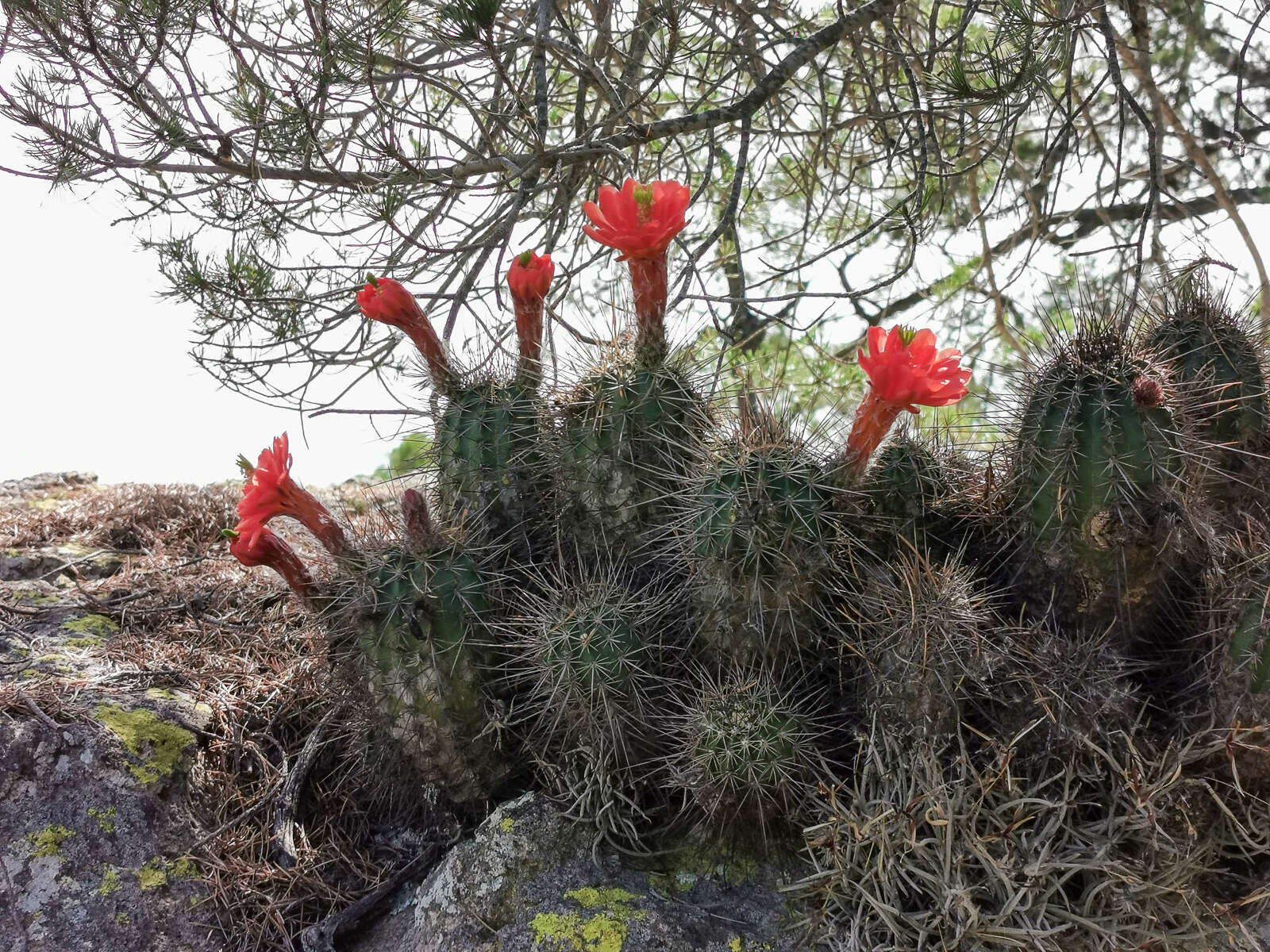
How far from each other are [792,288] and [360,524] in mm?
3057

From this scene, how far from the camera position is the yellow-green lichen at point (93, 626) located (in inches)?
105

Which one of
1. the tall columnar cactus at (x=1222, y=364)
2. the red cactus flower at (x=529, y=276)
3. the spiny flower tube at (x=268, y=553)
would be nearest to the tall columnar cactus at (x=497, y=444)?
the red cactus flower at (x=529, y=276)

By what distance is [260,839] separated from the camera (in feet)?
6.74

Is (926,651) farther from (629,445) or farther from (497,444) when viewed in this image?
(497,444)

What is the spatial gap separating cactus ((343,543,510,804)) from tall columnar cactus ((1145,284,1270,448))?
5.26 feet

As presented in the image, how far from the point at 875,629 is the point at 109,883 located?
5.42ft

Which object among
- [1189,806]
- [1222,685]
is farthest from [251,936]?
[1222,685]

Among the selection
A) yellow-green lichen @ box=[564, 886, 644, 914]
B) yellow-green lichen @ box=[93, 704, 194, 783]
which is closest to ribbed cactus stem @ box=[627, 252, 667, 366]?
yellow-green lichen @ box=[564, 886, 644, 914]

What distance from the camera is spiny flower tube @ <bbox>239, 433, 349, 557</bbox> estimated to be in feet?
6.36

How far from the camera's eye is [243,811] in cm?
211

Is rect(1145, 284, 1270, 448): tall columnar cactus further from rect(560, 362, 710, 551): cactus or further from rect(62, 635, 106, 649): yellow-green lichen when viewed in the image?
rect(62, 635, 106, 649): yellow-green lichen

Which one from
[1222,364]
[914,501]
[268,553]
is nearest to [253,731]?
[268,553]

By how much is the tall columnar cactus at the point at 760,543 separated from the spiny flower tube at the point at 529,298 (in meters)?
0.65

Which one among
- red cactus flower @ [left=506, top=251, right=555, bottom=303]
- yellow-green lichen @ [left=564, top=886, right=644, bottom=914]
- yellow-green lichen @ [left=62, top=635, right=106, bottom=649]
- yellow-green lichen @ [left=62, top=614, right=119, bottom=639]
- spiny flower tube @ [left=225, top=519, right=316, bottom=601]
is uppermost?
red cactus flower @ [left=506, top=251, right=555, bottom=303]
